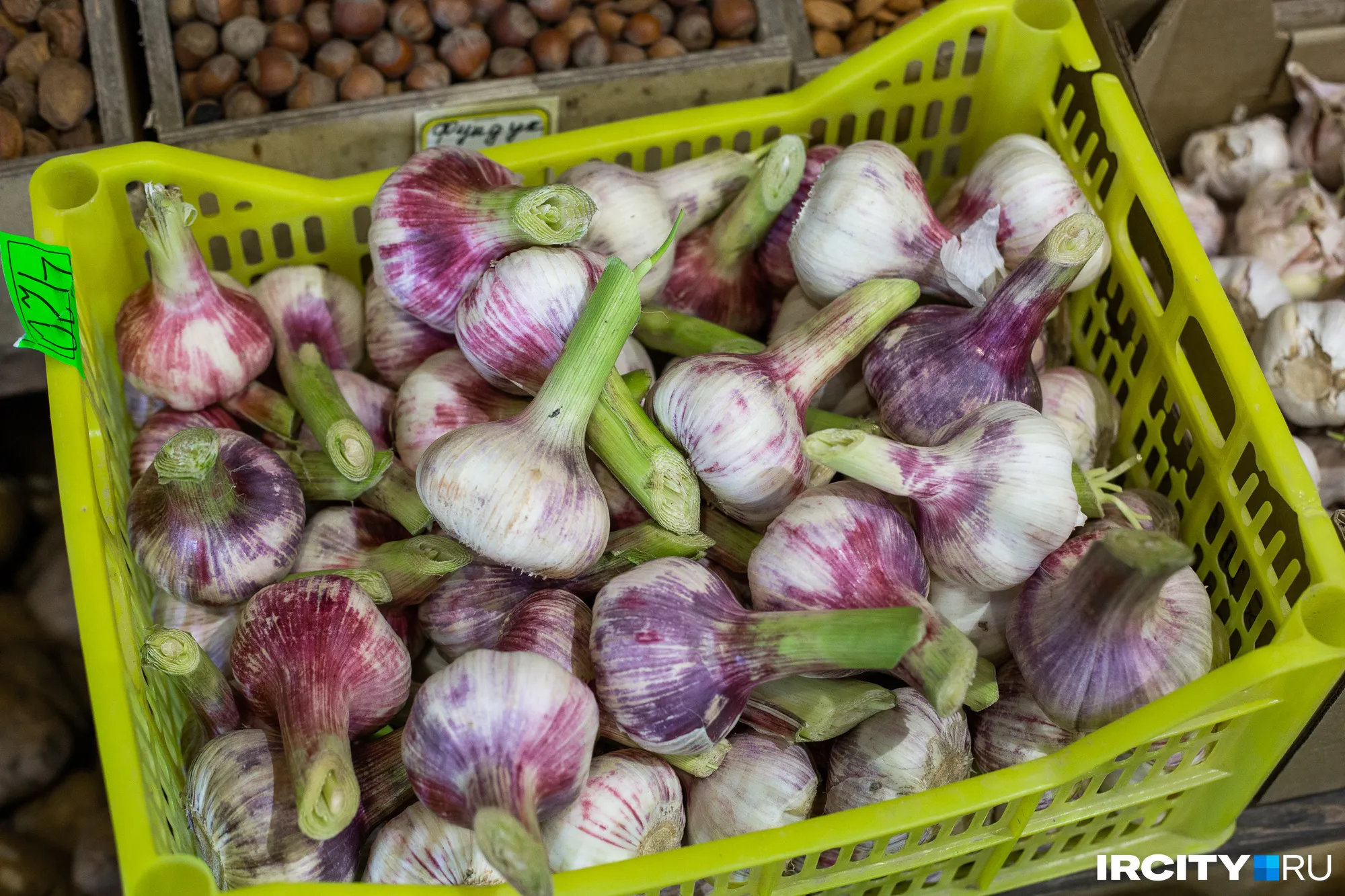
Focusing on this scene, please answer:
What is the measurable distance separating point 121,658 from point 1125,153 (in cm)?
99

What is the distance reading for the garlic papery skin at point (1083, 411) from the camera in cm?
112

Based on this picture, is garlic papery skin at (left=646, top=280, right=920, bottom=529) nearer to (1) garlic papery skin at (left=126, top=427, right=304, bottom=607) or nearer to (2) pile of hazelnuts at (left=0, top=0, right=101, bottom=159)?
(1) garlic papery skin at (left=126, top=427, right=304, bottom=607)

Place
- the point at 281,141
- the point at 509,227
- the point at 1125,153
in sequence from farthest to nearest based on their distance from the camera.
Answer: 1. the point at 281,141
2. the point at 1125,153
3. the point at 509,227

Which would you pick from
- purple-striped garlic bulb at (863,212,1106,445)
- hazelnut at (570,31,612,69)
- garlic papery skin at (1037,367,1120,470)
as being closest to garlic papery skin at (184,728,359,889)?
purple-striped garlic bulb at (863,212,1106,445)

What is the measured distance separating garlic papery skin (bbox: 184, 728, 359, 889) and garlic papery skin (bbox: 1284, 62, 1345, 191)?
1489mm

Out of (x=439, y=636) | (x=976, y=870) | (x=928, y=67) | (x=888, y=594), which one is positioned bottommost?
(x=976, y=870)

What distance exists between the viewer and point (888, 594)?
35.2 inches

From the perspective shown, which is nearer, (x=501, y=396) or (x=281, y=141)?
(x=501, y=396)

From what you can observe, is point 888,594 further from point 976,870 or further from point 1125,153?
point 1125,153

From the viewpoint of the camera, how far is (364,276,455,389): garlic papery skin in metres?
1.14

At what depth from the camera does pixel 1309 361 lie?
132 cm

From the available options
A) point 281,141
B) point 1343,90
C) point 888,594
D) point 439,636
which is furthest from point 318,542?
point 1343,90

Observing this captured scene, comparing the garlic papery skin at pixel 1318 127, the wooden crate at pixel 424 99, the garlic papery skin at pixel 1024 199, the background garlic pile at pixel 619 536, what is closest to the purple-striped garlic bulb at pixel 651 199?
the background garlic pile at pixel 619 536

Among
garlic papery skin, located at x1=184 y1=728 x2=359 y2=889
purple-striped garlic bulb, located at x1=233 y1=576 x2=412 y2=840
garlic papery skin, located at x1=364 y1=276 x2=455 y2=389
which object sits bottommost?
garlic papery skin, located at x1=184 y1=728 x2=359 y2=889
